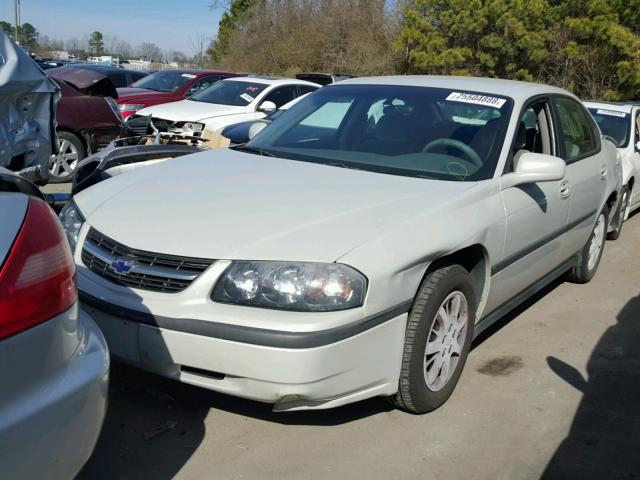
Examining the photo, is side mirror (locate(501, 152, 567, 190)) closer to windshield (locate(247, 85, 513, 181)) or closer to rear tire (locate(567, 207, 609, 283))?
windshield (locate(247, 85, 513, 181))

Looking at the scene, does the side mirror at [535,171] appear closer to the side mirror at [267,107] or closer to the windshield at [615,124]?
the windshield at [615,124]

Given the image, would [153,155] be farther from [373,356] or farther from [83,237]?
[373,356]

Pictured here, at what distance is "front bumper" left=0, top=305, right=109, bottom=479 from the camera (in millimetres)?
1778

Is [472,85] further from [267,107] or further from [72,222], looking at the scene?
[267,107]

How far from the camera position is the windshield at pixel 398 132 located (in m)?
3.96

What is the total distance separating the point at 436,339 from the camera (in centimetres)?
337

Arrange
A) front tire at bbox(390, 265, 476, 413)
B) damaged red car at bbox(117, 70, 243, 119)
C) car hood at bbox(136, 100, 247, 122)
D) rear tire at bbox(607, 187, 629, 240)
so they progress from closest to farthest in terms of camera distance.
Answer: front tire at bbox(390, 265, 476, 413) → rear tire at bbox(607, 187, 629, 240) → car hood at bbox(136, 100, 247, 122) → damaged red car at bbox(117, 70, 243, 119)

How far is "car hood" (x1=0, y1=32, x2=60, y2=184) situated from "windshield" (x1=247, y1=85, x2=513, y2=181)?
1937mm

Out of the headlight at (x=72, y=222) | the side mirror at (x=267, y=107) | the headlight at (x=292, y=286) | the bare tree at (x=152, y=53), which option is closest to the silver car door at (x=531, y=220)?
the headlight at (x=292, y=286)

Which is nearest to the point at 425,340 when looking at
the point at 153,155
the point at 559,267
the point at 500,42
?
the point at 559,267

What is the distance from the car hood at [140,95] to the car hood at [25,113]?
257 inches

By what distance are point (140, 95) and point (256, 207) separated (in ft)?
32.1

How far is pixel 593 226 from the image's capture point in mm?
5430

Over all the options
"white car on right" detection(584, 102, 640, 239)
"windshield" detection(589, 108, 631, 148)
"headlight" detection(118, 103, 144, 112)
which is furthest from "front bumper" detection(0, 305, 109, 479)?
"headlight" detection(118, 103, 144, 112)
